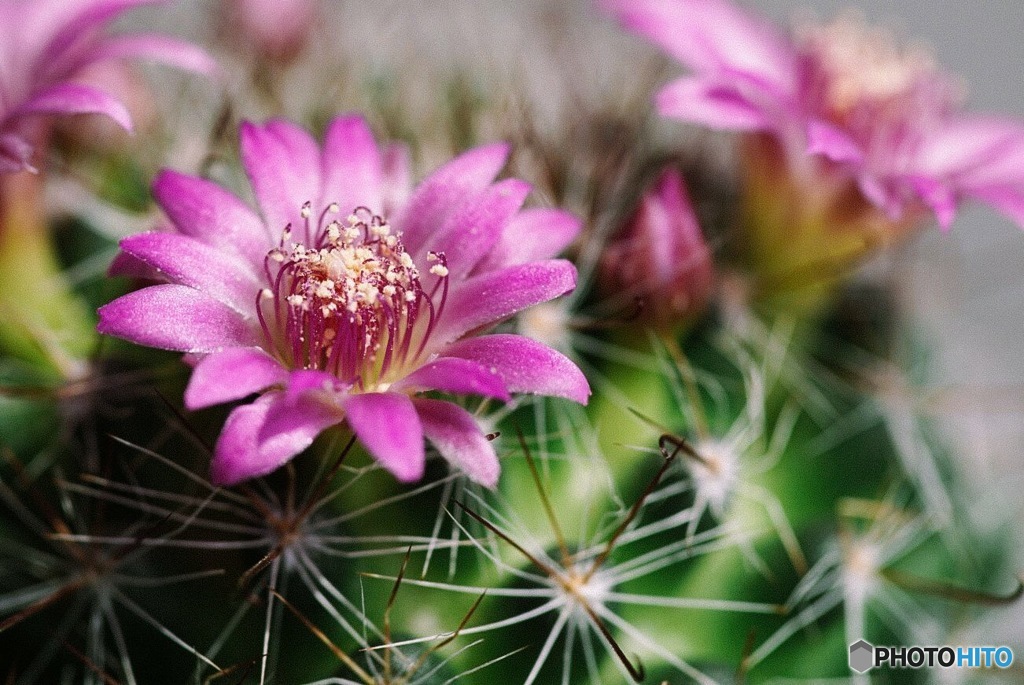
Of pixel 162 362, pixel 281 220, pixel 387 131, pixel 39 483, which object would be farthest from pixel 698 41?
pixel 39 483

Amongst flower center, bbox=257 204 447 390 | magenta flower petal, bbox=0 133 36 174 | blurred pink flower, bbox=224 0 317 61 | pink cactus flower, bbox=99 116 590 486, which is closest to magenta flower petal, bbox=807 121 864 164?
pink cactus flower, bbox=99 116 590 486

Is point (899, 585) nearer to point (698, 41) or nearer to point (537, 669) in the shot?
point (537, 669)

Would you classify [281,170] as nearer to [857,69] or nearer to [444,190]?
[444,190]

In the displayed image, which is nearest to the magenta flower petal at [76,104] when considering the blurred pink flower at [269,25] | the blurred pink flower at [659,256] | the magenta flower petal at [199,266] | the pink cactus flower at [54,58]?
the pink cactus flower at [54,58]

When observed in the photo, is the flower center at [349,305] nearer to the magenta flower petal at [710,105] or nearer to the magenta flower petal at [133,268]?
the magenta flower petal at [133,268]

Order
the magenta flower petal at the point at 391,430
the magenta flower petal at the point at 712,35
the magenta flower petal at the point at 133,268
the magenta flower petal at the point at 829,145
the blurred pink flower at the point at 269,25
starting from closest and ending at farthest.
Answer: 1. the magenta flower petal at the point at 391,430
2. the magenta flower petal at the point at 133,268
3. the magenta flower petal at the point at 829,145
4. the magenta flower petal at the point at 712,35
5. the blurred pink flower at the point at 269,25

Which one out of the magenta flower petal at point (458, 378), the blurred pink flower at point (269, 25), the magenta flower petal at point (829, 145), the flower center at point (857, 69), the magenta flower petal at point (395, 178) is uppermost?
the blurred pink flower at point (269, 25)
